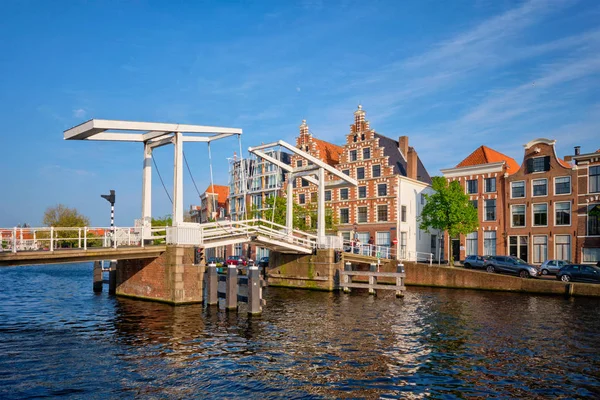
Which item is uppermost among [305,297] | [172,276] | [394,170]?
[394,170]

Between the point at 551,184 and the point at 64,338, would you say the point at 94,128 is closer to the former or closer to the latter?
the point at 64,338

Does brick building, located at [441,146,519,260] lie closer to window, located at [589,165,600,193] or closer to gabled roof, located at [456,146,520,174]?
gabled roof, located at [456,146,520,174]

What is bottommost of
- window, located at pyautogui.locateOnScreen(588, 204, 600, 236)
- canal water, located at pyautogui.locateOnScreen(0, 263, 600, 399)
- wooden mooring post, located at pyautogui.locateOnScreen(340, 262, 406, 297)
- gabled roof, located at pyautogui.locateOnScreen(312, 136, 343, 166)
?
canal water, located at pyautogui.locateOnScreen(0, 263, 600, 399)

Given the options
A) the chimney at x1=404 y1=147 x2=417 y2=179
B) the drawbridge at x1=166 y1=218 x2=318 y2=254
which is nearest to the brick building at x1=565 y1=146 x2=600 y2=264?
the chimney at x1=404 y1=147 x2=417 y2=179

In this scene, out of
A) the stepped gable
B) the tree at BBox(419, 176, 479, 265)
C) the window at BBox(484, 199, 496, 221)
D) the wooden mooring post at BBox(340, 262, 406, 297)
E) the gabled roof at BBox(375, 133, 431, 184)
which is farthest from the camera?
the stepped gable

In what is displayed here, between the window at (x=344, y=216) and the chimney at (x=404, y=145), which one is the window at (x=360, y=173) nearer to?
Result: the window at (x=344, y=216)

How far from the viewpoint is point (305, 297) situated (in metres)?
27.5

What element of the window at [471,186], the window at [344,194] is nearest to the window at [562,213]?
the window at [471,186]

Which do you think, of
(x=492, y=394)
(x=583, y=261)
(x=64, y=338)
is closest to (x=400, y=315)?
(x=492, y=394)

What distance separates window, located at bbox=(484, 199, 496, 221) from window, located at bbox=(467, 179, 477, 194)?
→ 5.03 feet

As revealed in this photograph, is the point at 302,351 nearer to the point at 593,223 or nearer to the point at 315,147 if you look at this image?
the point at 593,223

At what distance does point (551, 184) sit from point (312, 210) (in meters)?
20.9

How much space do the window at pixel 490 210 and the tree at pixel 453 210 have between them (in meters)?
1.93

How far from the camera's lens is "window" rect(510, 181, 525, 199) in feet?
132
